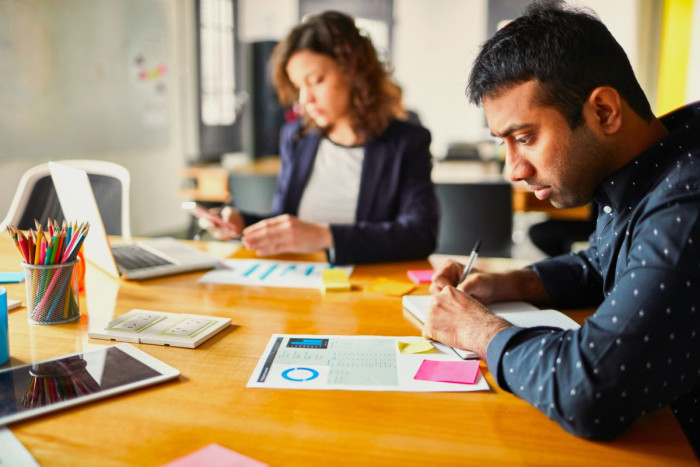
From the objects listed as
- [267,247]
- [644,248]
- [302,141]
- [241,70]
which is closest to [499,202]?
[302,141]

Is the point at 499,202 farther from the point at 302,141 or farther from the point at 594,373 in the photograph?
the point at 594,373

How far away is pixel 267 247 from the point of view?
1.59 metres

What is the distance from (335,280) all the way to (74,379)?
0.66m

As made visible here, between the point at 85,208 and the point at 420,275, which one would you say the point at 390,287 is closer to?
the point at 420,275

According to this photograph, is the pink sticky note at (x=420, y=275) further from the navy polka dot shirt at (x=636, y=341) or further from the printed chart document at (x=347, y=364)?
the navy polka dot shirt at (x=636, y=341)

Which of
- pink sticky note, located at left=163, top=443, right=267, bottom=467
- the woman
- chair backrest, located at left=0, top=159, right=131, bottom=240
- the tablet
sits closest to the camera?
pink sticky note, located at left=163, top=443, right=267, bottom=467

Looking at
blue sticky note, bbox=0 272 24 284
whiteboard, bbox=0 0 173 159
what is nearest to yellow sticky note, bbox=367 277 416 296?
blue sticky note, bbox=0 272 24 284

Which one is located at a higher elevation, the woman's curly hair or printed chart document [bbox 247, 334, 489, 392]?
the woman's curly hair

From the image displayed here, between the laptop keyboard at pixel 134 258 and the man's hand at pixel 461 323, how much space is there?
0.81 meters

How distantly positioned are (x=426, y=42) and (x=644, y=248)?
19.2ft

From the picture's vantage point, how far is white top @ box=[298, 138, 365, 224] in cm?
203

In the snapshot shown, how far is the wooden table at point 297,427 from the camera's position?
694mm

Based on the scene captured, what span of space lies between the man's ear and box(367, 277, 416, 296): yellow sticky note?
23.1 inches

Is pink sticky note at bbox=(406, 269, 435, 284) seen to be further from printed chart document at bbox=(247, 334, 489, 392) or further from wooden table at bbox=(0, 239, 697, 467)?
wooden table at bbox=(0, 239, 697, 467)
